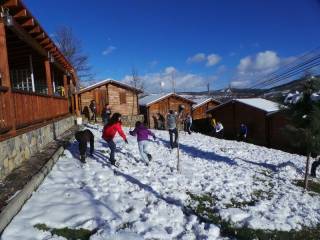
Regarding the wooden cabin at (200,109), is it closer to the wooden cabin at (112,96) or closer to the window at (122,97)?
the wooden cabin at (112,96)

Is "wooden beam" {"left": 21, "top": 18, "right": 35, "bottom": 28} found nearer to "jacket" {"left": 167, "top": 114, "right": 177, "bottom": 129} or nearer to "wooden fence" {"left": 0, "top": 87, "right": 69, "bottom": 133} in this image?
"wooden fence" {"left": 0, "top": 87, "right": 69, "bottom": 133}

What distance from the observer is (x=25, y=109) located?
8242mm

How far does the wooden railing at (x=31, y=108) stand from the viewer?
300 inches

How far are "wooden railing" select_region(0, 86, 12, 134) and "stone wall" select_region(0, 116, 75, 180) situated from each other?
274 mm

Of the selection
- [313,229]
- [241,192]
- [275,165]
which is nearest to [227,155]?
[275,165]

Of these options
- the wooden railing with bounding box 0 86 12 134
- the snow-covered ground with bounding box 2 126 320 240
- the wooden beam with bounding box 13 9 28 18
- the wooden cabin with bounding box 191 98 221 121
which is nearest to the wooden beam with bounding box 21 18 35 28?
the wooden beam with bounding box 13 9 28 18

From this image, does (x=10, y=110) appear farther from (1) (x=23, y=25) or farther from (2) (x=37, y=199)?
(1) (x=23, y=25)

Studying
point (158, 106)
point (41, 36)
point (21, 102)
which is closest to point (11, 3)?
point (21, 102)

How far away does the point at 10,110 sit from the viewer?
272 inches

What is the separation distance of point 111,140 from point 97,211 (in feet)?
13.7

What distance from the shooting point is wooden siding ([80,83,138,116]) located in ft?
103

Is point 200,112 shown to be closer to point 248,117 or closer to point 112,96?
point 248,117

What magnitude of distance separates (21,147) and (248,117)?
971 inches

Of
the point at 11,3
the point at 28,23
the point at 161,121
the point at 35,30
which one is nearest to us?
the point at 11,3
